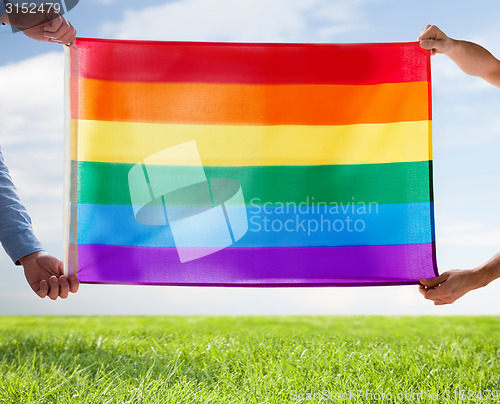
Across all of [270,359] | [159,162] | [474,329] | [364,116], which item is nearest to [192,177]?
[159,162]

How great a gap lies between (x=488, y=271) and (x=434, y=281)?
0.65 ft

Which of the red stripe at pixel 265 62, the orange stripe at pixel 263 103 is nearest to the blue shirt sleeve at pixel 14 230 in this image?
the orange stripe at pixel 263 103

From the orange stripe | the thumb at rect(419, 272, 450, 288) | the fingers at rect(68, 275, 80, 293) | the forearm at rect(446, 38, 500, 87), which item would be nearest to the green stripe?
the orange stripe

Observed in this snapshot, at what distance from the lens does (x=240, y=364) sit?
2.34 meters

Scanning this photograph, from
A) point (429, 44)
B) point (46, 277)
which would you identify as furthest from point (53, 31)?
point (429, 44)

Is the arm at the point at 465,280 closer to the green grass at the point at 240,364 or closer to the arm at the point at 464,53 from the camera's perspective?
the green grass at the point at 240,364

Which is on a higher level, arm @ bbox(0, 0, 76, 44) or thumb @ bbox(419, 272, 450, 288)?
arm @ bbox(0, 0, 76, 44)

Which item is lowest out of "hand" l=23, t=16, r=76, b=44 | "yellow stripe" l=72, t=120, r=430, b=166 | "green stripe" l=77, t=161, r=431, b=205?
"green stripe" l=77, t=161, r=431, b=205

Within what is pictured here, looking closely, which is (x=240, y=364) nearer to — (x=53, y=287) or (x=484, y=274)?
(x=53, y=287)

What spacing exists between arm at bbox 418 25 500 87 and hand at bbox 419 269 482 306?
86cm

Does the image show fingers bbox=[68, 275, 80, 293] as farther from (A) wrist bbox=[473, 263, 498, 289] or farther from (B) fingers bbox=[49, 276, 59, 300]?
(A) wrist bbox=[473, 263, 498, 289]

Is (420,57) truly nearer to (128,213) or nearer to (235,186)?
(235,186)

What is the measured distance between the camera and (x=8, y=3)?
6.16ft

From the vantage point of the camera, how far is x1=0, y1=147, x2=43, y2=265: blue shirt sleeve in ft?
5.90
